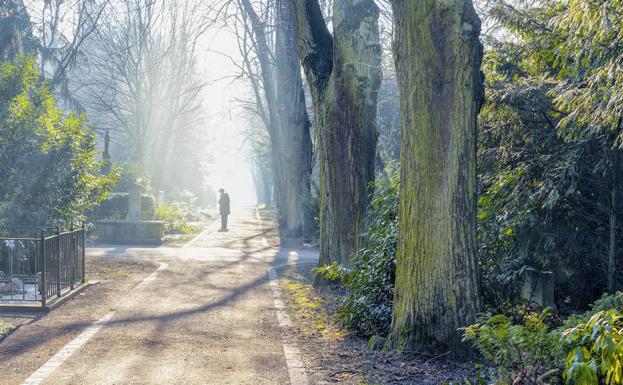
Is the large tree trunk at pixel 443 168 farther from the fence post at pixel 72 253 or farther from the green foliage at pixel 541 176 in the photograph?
the fence post at pixel 72 253

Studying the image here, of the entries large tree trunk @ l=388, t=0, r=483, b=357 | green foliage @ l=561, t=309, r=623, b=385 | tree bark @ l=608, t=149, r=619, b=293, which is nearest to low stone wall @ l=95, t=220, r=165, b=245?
tree bark @ l=608, t=149, r=619, b=293

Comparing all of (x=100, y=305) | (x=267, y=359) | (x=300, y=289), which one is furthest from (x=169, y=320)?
(x=300, y=289)

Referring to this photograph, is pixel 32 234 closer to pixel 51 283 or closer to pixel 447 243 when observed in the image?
pixel 51 283

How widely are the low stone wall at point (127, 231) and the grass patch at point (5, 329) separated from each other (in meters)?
14.1

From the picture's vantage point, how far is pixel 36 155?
1324 centimetres

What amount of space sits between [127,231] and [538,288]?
16675 millimetres

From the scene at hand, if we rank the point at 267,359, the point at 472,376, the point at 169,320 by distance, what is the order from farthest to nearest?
the point at 169,320 < the point at 267,359 < the point at 472,376

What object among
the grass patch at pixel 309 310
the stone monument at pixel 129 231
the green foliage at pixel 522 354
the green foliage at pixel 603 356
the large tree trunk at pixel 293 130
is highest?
the large tree trunk at pixel 293 130

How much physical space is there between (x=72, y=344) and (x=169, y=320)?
1.84 metres

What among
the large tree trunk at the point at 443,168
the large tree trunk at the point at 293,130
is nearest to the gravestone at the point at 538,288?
the large tree trunk at the point at 443,168

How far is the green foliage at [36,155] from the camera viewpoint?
42.8 feet

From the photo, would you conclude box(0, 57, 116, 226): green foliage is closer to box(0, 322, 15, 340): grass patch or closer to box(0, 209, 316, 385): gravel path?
box(0, 209, 316, 385): gravel path

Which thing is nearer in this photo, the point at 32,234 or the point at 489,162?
the point at 489,162

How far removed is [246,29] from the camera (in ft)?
85.6
